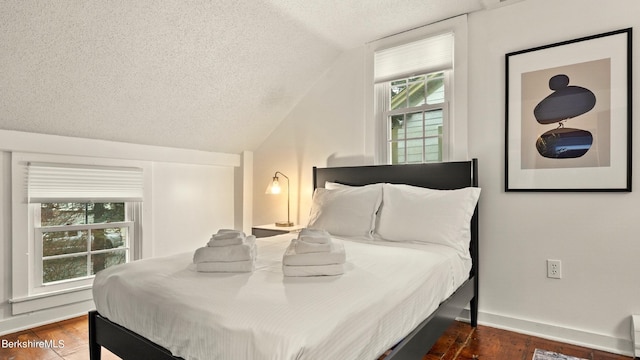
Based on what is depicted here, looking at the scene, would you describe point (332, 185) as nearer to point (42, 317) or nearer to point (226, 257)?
point (226, 257)

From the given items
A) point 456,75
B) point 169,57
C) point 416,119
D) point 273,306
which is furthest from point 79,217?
point 456,75

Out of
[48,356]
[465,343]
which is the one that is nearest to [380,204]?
[465,343]

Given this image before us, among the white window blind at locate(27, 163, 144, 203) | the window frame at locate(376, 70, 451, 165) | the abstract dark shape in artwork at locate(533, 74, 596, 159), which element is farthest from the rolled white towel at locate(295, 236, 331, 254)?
the white window blind at locate(27, 163, 144, 203)

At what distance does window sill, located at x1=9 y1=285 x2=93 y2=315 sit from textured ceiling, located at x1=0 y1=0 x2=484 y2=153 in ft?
4.01

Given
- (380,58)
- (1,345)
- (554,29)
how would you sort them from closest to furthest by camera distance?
1. (1,345)
2. (554,29)
3. (380,58)

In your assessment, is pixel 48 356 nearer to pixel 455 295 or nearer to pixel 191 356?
pixel 191 356

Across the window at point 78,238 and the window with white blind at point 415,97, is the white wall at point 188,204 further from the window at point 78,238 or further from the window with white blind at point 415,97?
the window with white blind at point 415,97

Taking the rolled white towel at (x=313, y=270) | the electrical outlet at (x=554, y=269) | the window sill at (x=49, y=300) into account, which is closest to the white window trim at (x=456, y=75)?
the electrical outlet at (x=554, y=269)

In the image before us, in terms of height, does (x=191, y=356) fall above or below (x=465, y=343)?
above

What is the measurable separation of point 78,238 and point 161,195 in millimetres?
768

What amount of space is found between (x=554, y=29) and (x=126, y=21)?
2.85 metres

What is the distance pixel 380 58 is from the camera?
3289 millimetres

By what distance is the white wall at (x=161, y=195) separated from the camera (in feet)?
8.26

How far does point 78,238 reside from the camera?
2957 millimetres
